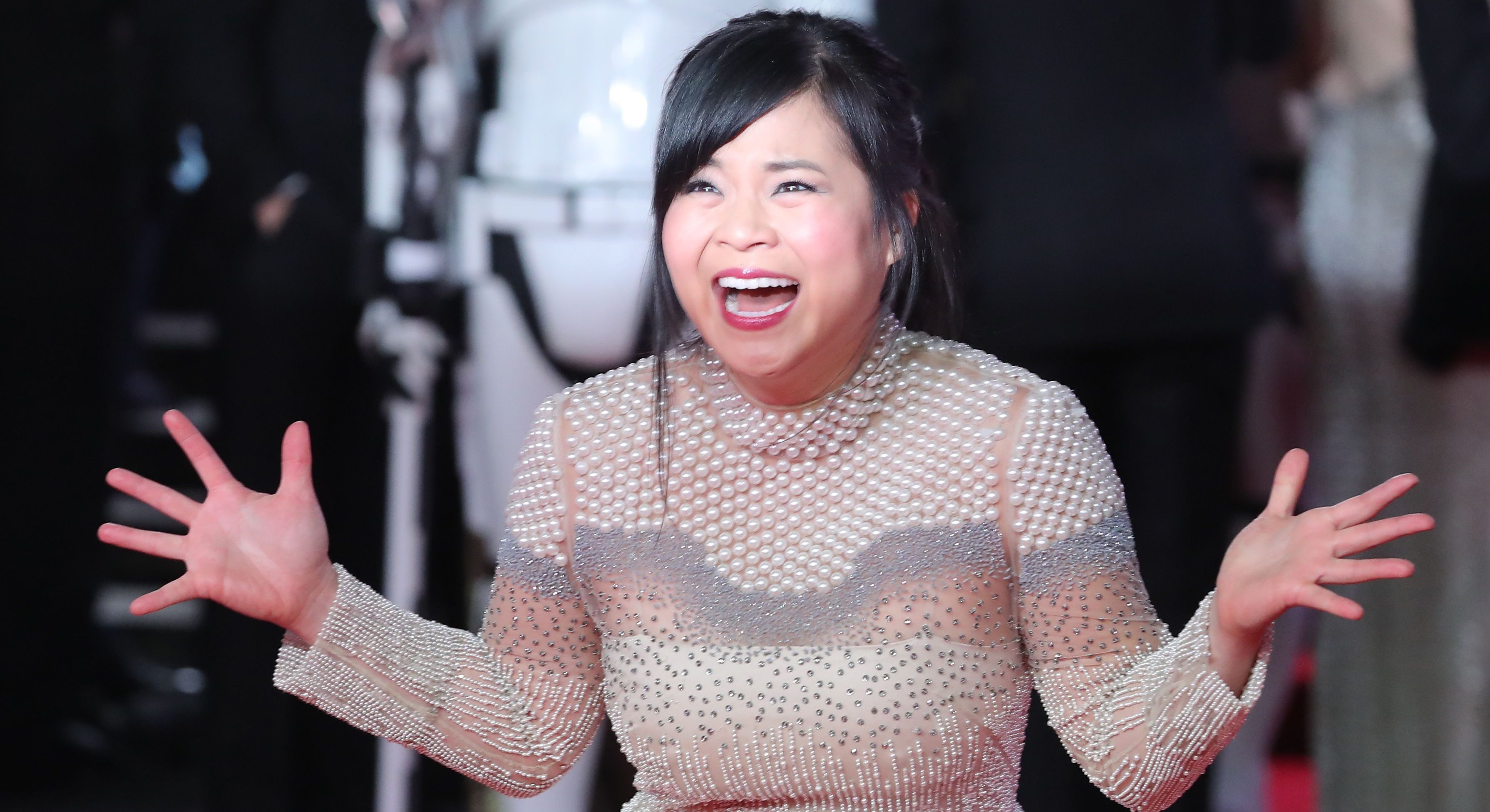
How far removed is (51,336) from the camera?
2.97 m

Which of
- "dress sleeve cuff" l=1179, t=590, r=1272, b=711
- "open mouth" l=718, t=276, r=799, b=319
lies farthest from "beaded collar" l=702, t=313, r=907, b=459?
"dress sleeve cuff" l=1179, t=590, r=1272, b=711

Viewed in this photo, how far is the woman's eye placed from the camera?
1.18 metres

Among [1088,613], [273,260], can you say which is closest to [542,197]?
[273,260]

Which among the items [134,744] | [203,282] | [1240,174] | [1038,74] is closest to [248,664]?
[134,744]

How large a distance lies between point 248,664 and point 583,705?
1074mm

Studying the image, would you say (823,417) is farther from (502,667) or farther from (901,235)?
(502,667)

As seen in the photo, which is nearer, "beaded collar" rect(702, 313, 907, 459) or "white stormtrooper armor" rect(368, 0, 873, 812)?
"beaded collar" rect(702, 313, 907, 459)

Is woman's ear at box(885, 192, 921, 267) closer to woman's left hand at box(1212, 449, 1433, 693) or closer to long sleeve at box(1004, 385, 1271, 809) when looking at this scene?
long sleeve at box(1004, 385, 1271, 809)

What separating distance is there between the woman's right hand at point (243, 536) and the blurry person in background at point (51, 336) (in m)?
1.86

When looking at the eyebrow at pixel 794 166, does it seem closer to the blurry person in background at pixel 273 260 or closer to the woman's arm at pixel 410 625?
the woman's arm at pixel 410 625

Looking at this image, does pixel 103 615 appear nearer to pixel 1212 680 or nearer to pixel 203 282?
pixel 203 282

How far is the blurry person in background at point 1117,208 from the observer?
1.96 m

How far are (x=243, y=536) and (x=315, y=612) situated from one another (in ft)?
0.26

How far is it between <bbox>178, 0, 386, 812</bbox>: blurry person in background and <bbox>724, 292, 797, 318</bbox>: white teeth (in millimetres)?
1150
